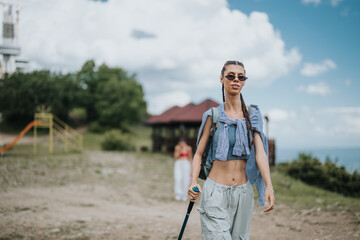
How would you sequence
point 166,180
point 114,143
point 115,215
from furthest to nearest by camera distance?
1. point 114,143
2. point 166,180
3. point 115,215

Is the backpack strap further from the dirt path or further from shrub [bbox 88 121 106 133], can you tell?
shrub [bbox 88 121 106 133]

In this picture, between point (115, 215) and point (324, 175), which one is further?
point (324, 175)

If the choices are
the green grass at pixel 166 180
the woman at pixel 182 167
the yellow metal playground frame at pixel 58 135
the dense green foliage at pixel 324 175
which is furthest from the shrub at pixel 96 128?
the woman at pixel 182 167

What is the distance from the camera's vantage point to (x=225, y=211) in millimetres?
2705

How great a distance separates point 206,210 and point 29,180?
10.9 meters

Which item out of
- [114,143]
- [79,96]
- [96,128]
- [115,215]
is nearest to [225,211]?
[115,215]

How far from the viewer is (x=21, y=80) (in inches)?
1218

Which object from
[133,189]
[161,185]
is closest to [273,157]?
[161,185]

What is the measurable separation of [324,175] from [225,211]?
10.3 m

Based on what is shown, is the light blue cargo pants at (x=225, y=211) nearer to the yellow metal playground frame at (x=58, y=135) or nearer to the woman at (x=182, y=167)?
the woman at (x=182, y=167)

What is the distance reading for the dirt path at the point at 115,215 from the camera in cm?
575

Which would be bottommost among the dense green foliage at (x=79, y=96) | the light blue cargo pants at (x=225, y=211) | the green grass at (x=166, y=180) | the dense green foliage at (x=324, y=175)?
the green grass at (x=166, y=180)

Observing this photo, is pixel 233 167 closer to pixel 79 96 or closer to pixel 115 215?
pixel 115 215

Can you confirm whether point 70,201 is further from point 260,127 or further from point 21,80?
point 21,80
